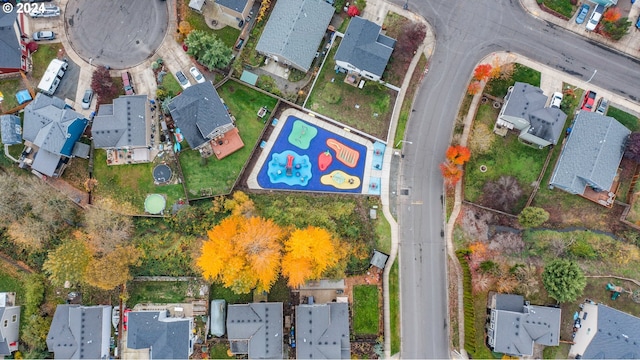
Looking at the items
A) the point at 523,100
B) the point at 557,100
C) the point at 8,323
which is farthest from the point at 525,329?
the point at 8,323

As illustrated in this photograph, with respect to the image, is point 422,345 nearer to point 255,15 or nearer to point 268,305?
point 268,305

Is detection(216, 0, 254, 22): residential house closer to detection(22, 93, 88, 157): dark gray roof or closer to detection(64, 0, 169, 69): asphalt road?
detection(64, 0, 169, 69): asphalt road

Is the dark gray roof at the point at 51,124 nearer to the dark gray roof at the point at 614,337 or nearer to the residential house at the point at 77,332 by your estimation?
the residential house at the point at 77,332

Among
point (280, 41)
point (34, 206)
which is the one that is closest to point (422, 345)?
point (280, 41)

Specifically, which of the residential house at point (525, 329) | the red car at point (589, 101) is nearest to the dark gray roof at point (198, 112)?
the residential house at point (525, 329)

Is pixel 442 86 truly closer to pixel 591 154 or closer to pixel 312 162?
pixel 591 154

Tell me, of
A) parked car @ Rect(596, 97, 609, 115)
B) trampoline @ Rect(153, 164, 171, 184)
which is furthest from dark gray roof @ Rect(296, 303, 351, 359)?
parked car @ Rect(596, 97, 609, 115)
